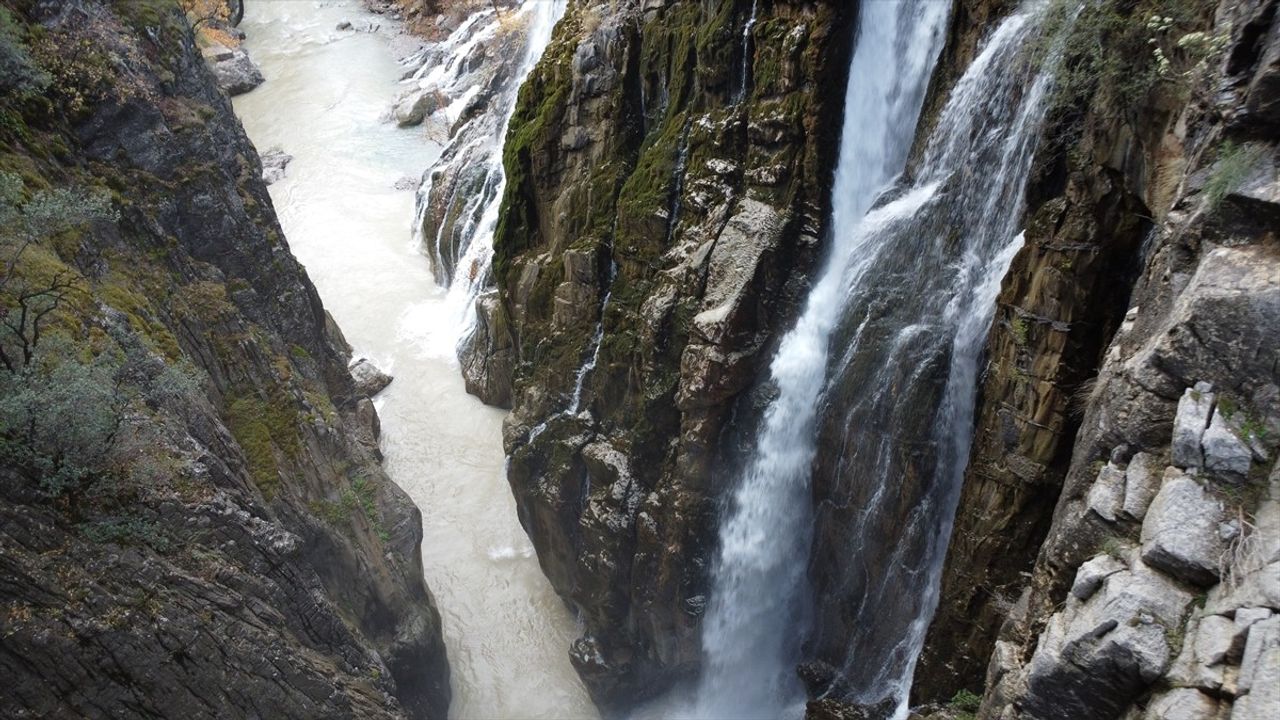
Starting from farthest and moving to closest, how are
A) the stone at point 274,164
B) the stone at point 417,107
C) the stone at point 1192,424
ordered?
the stone at point 417,107, the stone at point 274,164, the stone at point 1192,424

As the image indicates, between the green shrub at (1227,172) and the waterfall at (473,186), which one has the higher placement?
the green shrub at (1227,172)

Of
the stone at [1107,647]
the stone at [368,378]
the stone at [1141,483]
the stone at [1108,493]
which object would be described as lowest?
the stone at [368,378]

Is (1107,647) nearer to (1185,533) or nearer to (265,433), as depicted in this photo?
(1185,533)

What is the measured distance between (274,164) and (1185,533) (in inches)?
1452

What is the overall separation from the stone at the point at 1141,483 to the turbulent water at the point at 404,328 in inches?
535

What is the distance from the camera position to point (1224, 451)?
21.5ft

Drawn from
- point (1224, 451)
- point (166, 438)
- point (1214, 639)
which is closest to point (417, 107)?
point (166, 438)

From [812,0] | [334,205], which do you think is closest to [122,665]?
[812,0]

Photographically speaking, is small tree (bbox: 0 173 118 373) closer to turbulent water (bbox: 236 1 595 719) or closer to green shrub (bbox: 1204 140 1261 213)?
turbulent water (bbox: 236 1 595 719)

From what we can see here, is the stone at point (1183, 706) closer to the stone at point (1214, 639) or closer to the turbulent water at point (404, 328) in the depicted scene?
the stone at point (1214, 639)

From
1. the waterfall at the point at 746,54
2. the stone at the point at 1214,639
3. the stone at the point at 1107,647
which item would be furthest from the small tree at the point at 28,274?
the stone at the point at 1214,639

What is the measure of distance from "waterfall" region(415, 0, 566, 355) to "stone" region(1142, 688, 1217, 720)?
20.1m

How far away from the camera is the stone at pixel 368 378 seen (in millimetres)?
24594

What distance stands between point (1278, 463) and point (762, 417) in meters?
A: 9.13
